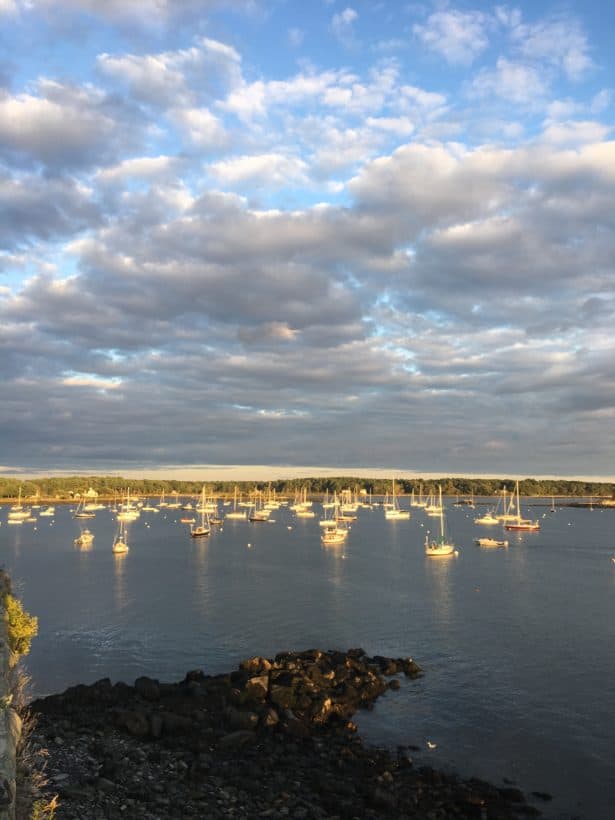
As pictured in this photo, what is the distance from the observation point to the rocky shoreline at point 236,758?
22078 mm

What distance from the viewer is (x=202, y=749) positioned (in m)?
28.0

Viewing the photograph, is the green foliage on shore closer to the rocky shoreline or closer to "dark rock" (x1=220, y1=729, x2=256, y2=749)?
the rocky shoreline

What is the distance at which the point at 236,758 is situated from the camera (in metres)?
27.7

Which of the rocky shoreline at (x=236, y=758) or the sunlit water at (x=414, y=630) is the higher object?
the rocky shoreline at (x=236, y=758)

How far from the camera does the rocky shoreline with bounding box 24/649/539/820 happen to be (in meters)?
A: 22.1

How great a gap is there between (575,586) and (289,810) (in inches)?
2882

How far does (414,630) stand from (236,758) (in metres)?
34.2

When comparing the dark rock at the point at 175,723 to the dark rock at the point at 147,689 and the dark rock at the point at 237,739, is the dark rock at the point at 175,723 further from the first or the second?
the dark rock at the point at 147,689

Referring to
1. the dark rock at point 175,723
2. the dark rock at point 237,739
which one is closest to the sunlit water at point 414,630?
the dark rock at point 237,739

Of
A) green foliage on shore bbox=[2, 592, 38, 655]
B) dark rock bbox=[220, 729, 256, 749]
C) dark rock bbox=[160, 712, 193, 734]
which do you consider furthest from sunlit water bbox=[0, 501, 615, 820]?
green foliage on shore bbox=[2, 592, 38, 655]

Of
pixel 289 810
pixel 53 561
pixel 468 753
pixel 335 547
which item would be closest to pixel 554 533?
pixel 335 547

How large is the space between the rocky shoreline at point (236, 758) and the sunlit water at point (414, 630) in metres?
2.69

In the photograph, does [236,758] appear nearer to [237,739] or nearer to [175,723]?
[237,739]

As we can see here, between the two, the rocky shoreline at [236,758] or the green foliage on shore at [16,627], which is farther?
the green foliage on shore at [16,627]
